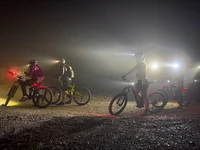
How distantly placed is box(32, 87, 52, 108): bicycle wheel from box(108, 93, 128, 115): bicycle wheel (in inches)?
112

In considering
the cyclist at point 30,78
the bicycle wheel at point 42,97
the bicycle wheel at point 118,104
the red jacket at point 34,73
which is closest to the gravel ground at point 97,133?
the bicycle wheel at point 118,104

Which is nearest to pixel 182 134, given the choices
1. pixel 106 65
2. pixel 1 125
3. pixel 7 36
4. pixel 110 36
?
Answer: pixel 1 125

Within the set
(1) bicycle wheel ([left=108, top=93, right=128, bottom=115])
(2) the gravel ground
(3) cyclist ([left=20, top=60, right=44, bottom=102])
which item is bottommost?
(2) the gravel ground

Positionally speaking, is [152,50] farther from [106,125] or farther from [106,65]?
[106,125]

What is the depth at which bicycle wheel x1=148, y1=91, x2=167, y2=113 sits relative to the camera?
882 cm

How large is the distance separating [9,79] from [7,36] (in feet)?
31.3

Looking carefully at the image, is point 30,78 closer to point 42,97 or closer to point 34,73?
point 34,73

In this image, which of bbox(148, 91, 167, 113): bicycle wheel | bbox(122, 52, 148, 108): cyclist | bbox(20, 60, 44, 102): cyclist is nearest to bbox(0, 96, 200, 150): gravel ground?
bbox(122, 52, 148, 108): cyclist

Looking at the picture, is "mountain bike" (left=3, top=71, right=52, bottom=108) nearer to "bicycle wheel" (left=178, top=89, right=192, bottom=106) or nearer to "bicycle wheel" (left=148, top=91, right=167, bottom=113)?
"bicycle wheel" (left=148, top=91, right=167, bottom=113)

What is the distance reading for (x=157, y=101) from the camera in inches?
351

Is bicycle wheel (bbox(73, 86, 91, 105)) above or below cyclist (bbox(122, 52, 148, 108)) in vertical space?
below

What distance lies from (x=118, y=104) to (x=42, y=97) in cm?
339

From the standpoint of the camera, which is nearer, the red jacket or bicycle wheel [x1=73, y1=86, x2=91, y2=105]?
the red jacket

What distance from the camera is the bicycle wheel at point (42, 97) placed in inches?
374
